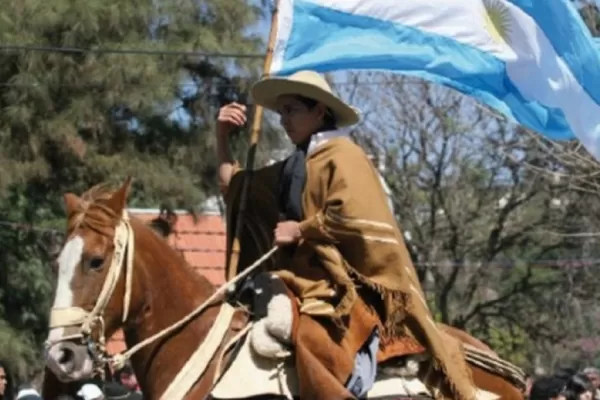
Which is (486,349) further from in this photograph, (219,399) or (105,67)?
(105,67)

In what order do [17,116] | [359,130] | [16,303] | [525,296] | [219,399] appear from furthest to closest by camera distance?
[525,296]
[359,130]
[16,303]
[17,116]
[219,399]

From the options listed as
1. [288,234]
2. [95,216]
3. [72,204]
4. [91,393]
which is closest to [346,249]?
[288,234]

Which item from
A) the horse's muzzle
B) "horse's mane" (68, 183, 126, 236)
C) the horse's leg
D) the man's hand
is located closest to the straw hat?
the man's hand

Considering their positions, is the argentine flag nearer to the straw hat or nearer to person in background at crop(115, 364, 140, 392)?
the straw hat

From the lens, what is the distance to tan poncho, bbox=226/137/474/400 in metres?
7.38

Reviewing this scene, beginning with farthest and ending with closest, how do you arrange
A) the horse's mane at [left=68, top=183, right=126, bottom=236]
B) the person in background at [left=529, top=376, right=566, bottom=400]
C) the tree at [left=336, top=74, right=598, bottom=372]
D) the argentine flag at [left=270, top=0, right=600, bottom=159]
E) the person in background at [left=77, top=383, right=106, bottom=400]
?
1. the tree at [left=336, top=74, right=598, bottom=372]
2. the person in background at [left=529, top=376, right=566, bottom=400]
3. the person in background at [left=77, top=383, right=106, bottom=400]
4. the argentine flag at [left=270, top=0, right=600, bottom=159]
5. the horse's mane at [left=68, top=183, right=126, bottom=236]

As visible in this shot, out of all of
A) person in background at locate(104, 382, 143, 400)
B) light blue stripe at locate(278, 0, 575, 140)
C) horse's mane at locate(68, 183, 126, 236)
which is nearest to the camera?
horse's mane at locate(68, 183, 126, 236)

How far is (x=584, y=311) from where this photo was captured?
32.8 metres

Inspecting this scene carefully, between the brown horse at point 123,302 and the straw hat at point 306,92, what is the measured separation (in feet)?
2.65

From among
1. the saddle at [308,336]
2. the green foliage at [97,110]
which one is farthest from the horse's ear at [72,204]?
the green foliage at [97,110]

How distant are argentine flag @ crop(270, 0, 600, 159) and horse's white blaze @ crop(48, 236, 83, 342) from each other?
232cm

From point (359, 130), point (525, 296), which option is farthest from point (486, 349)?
point (525, 296)

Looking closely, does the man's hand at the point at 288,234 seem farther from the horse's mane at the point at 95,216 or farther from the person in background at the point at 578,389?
the person in background at the point at 578,389

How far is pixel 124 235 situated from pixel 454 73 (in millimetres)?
2926
